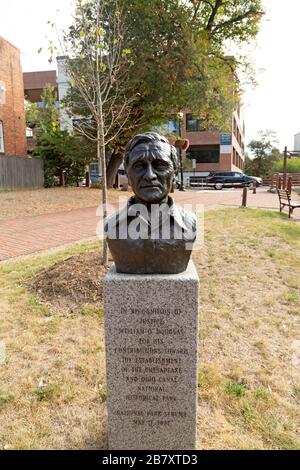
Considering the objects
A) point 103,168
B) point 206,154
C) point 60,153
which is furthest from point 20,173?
point 206,154

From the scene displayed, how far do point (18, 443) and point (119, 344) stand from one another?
3.57 ft

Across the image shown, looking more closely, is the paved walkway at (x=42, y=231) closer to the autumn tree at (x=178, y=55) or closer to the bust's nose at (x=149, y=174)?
the autumn tree at (x=178, y=55)

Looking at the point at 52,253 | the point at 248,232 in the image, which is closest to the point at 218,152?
the point at 248,232

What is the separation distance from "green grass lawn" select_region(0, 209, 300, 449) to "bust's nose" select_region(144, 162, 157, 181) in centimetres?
201

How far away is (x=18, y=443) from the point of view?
248 centimetres

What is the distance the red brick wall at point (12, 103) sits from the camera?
1851cm

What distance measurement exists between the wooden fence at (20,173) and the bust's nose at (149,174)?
16362 millimetres

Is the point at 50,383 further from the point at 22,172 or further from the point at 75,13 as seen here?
the point at 22,172

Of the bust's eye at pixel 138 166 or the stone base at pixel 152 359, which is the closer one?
the bust's eye at pixel 138 166

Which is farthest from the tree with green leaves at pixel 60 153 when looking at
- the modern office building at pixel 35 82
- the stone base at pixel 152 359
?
the modern office building at pixel 35 82

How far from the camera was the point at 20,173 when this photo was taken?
57.7 feet

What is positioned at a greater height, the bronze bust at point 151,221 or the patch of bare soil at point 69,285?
the bronze bust at point 151,221

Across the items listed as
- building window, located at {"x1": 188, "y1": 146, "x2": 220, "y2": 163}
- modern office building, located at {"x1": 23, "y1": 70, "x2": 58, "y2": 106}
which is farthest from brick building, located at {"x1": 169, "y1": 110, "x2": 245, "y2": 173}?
modern office building, located at {"x1": 23, "y1": 70, "x2": 58, "y2": 106}

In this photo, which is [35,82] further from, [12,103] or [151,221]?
[151,221]
